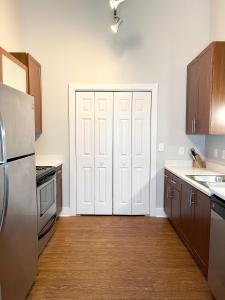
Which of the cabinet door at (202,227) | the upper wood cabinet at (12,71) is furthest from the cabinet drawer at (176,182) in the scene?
the upper wood cabinet at (12,71)

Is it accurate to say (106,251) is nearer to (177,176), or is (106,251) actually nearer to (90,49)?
(177,176)

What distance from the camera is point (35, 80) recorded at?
11.6ft

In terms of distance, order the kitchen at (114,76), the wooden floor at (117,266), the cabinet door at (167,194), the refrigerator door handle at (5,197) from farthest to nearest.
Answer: the kitchen at (114,76)
the cabinet door at (167,194)
the wooden floor at (117,266)
the refrigerator door handle at (5,197)

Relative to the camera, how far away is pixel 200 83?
315 cm

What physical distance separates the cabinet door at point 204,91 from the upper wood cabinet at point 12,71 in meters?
2.35

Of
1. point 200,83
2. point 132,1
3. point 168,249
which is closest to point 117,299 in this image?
point 168,249

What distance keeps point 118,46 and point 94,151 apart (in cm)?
178

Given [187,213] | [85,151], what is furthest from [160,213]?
[85,151]

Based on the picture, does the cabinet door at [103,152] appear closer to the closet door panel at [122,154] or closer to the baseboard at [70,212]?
the closet door panel at [122,154]

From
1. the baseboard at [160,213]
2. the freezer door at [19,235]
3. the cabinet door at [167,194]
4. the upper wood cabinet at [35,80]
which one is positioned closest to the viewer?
the freezer door at [19,235]

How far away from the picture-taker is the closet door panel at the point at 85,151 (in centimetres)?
390

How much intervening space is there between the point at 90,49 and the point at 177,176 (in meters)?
2.45

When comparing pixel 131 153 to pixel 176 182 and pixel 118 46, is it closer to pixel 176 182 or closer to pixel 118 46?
pixel 176 182

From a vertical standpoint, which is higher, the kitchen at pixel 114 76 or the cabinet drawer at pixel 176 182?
the kitchen at pixel 114 76
